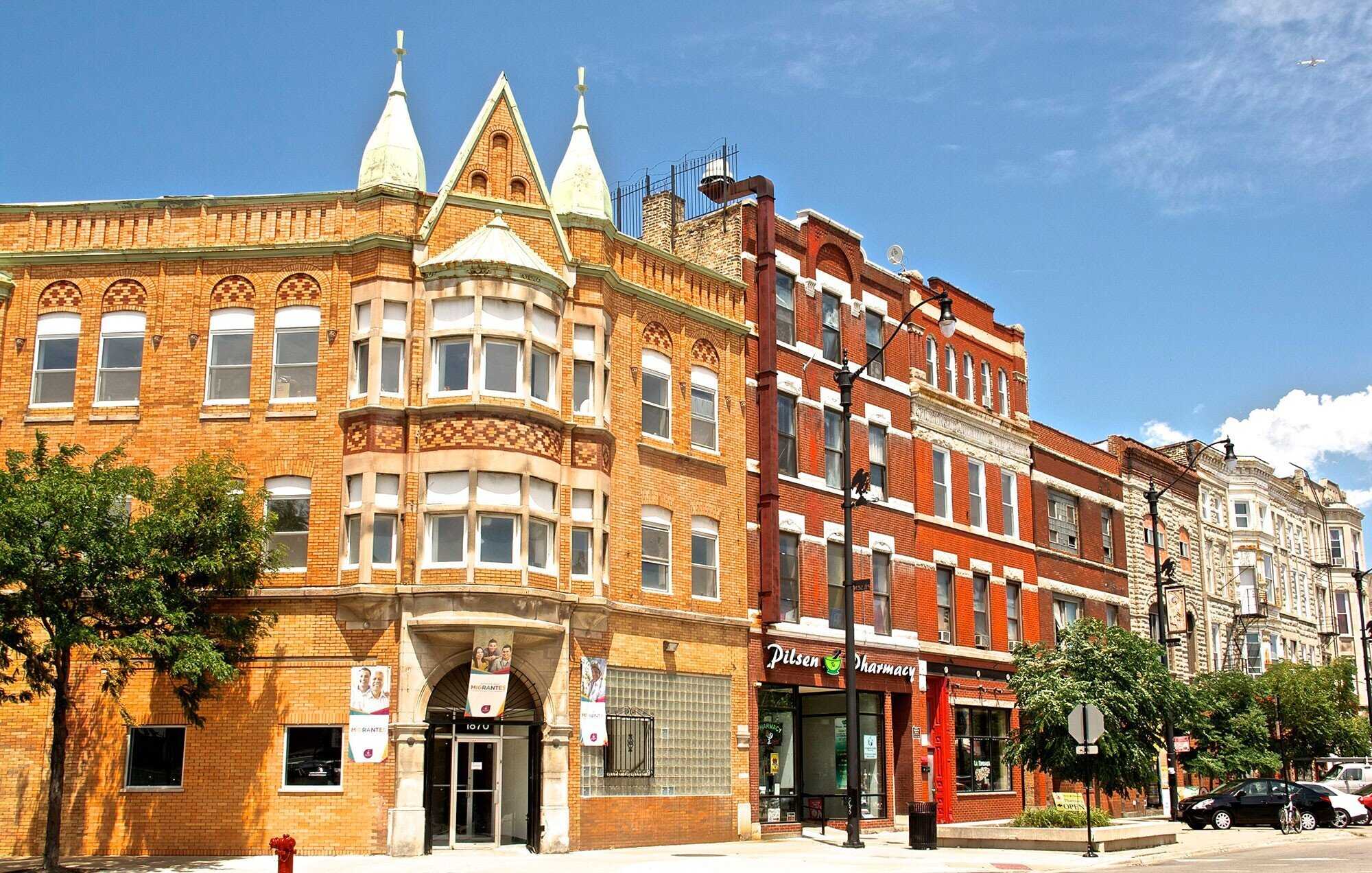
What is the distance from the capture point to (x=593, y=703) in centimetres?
2873

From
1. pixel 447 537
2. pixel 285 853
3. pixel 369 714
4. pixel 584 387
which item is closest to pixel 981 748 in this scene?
pixel 584 387

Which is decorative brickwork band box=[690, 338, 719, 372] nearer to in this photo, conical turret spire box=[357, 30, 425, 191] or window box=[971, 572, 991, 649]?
conical turret spire box=[357, 30, 425, 191]

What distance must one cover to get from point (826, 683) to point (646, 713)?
23.7 ft

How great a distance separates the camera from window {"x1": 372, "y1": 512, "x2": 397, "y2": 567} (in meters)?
27.1

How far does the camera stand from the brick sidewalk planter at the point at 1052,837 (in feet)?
93.9

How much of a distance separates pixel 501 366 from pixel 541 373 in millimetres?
1014

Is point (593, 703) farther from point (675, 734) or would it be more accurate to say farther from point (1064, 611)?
point (1064, 611)

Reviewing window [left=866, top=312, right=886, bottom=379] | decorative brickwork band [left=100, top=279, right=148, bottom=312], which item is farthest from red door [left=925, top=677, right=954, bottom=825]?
decorative brickwork band [left=100, top=279, right=148, bottom=312]

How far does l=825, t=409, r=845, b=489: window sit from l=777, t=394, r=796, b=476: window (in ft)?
4.86

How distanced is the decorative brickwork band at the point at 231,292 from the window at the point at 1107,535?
3331 centimetres

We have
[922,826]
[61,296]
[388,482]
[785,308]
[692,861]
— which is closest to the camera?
[692,861]

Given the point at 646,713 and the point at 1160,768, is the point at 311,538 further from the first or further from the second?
the point at 1160,768

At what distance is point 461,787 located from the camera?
27438mm

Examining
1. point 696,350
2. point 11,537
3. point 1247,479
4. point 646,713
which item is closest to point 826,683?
point 646,713
